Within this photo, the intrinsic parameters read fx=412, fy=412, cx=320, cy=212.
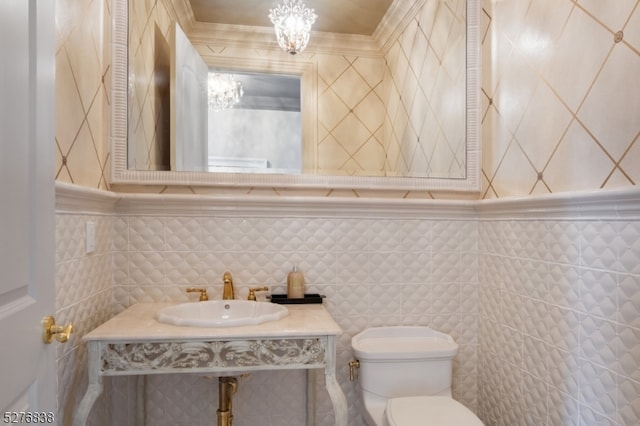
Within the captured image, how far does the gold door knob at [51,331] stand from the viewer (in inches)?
35.5

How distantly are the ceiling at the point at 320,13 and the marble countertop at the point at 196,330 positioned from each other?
1.30m

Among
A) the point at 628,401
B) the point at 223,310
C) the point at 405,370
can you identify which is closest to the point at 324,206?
the point at 223,310

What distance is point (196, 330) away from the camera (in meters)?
1.35

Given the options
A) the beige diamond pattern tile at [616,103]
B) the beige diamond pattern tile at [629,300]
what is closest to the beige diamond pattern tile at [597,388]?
the beige diamond pattern tile at [629,300]

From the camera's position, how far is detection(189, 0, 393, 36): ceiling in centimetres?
183

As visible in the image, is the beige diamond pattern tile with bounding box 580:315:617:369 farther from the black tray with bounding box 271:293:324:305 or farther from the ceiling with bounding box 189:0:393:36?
the ceiling with bounding box 189:0:393:36

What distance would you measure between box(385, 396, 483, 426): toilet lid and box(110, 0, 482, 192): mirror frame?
894 mm

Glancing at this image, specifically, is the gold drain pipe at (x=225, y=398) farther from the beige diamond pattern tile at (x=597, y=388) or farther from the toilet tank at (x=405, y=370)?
the beige diamond pattern tile at (x=597, y=388)

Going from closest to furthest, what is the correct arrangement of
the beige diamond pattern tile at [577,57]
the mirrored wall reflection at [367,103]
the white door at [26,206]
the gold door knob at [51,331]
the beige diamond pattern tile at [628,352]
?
the white door at [26,206] → the gold door knob at [51,331] → the beige diamond pattern tile at [628,352] → the beige diamond pattern tile at [577,57] → the mirrored wall reflection at [367,103]

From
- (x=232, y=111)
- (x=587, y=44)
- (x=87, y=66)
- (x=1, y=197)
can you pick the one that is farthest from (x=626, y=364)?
(x=87, y=66)

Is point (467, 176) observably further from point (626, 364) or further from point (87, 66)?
point (87, 66)

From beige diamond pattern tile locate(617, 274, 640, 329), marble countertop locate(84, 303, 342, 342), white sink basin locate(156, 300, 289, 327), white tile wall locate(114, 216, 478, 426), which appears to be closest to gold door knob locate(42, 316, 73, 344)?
marble countertop locate(84, 303, 342, 342)

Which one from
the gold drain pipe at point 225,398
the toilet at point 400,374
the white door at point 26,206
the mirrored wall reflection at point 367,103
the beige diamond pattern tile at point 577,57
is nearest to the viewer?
the white door at point 26,206

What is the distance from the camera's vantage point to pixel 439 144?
198 centimetres
